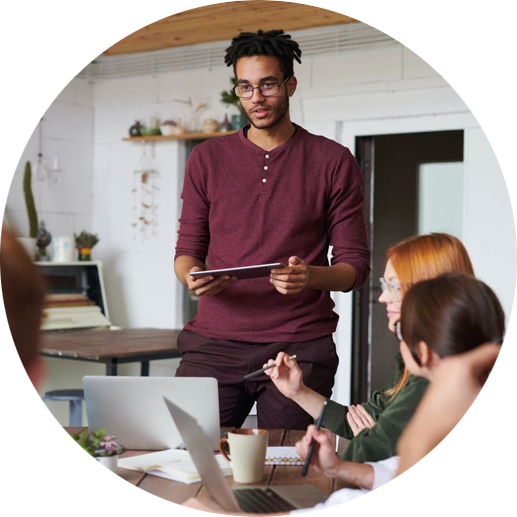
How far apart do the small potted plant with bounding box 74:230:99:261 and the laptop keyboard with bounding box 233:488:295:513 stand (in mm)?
4295

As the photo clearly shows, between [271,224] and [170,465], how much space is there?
92cm

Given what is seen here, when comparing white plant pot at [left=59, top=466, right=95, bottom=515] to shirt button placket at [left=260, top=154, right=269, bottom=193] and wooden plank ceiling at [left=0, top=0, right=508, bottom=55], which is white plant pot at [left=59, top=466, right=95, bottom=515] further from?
wooden plank ceiling at [left=0, top=0, right=508, bottom=55]

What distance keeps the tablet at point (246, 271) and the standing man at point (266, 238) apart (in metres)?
0.07

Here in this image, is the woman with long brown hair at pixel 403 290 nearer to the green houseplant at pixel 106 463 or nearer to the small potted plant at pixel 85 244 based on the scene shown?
the green houseplant at pixel 106 463

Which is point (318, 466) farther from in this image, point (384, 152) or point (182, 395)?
point (384, 152)

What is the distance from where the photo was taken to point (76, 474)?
1.43 metres

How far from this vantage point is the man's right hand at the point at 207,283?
7.38ft

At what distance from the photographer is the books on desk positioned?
5.22ft

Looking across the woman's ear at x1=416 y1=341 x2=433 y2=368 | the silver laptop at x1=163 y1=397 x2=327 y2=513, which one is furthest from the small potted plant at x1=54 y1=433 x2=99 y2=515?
the woman's ear at x1=416 y1=341 x2=433 y2=368

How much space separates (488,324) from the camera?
1.19 m

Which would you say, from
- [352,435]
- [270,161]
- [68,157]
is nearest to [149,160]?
[68,157]

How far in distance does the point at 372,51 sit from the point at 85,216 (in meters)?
2.39

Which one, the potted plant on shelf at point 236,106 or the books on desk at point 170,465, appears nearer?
the books on desk at point 170,465

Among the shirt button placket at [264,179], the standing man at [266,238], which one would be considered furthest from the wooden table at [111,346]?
the shirt button placket at [264,179]
